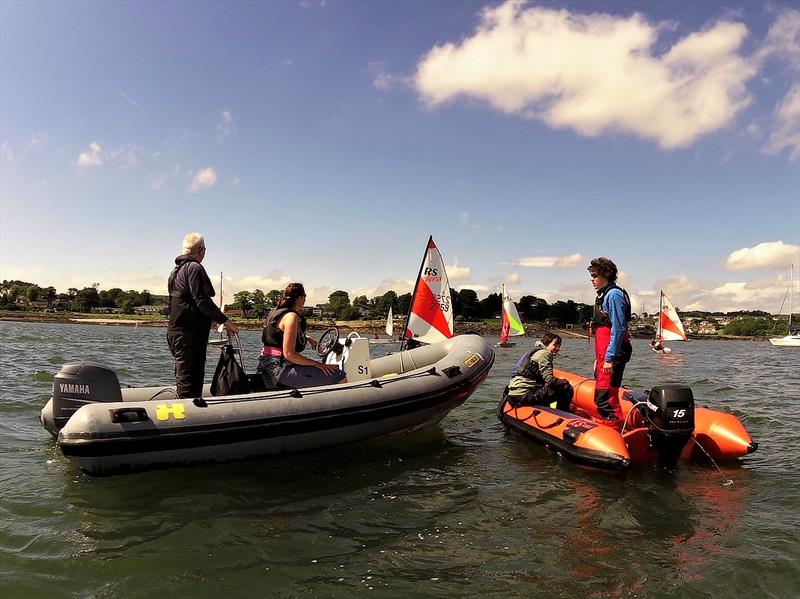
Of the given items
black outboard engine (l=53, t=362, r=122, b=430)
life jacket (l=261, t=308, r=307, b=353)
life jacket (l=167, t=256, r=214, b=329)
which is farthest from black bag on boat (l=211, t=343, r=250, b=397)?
black outboard engine (l=53, t=362, r=122, b=430)

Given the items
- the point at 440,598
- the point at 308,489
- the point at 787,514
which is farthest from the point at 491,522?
the point at 787,514

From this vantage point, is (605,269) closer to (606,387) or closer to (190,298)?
(606,387)

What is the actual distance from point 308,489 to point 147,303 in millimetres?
135879

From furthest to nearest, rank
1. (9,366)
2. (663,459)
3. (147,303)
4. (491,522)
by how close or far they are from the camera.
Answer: (147,303), (9,366), (663,459), (491,522)

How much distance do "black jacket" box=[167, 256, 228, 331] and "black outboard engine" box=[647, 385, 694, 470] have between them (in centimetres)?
439

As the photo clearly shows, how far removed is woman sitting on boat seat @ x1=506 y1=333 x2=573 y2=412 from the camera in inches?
276

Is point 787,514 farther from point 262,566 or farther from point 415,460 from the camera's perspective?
point 262,566

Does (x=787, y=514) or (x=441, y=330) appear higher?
(x=441, y=330)

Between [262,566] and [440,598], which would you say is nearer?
[440,598]

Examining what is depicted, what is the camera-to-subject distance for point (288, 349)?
5543 mm

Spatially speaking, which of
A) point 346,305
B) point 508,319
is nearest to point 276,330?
point 508,319

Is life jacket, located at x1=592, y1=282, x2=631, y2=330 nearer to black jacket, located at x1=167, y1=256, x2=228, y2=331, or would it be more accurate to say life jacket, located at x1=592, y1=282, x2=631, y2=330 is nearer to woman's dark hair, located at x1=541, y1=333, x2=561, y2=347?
woman's dark hair, located at x1=541, y1=333, x2=561, y2=347

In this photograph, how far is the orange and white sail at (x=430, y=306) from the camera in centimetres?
923

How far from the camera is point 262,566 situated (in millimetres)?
3309
